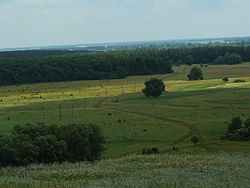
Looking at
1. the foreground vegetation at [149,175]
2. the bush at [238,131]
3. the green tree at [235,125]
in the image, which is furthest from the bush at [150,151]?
the green tree at [235,125]

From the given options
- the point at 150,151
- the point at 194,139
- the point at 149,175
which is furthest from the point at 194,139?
the point at 149,175

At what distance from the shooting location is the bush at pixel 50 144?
197ft

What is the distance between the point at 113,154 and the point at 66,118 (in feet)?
105

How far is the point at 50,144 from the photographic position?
6253 cm

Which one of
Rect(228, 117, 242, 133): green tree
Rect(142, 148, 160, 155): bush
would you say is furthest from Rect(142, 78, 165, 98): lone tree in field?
Rect(142, 148, 160, 155): bush

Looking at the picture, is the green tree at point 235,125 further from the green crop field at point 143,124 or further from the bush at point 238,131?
the green crop field at point 143,124

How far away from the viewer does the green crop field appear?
41.2m

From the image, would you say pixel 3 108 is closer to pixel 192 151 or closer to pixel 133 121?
pixel 133 121

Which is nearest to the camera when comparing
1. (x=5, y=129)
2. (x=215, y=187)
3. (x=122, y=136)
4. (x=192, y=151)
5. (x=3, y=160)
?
(x=215, y=187)

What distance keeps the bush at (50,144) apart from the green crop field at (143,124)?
2615mm

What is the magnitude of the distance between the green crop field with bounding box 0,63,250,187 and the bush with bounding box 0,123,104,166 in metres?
2.61

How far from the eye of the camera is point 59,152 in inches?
2485

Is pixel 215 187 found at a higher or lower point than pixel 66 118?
higher

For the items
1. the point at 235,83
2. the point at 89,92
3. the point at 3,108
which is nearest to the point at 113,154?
the point at 3,108
